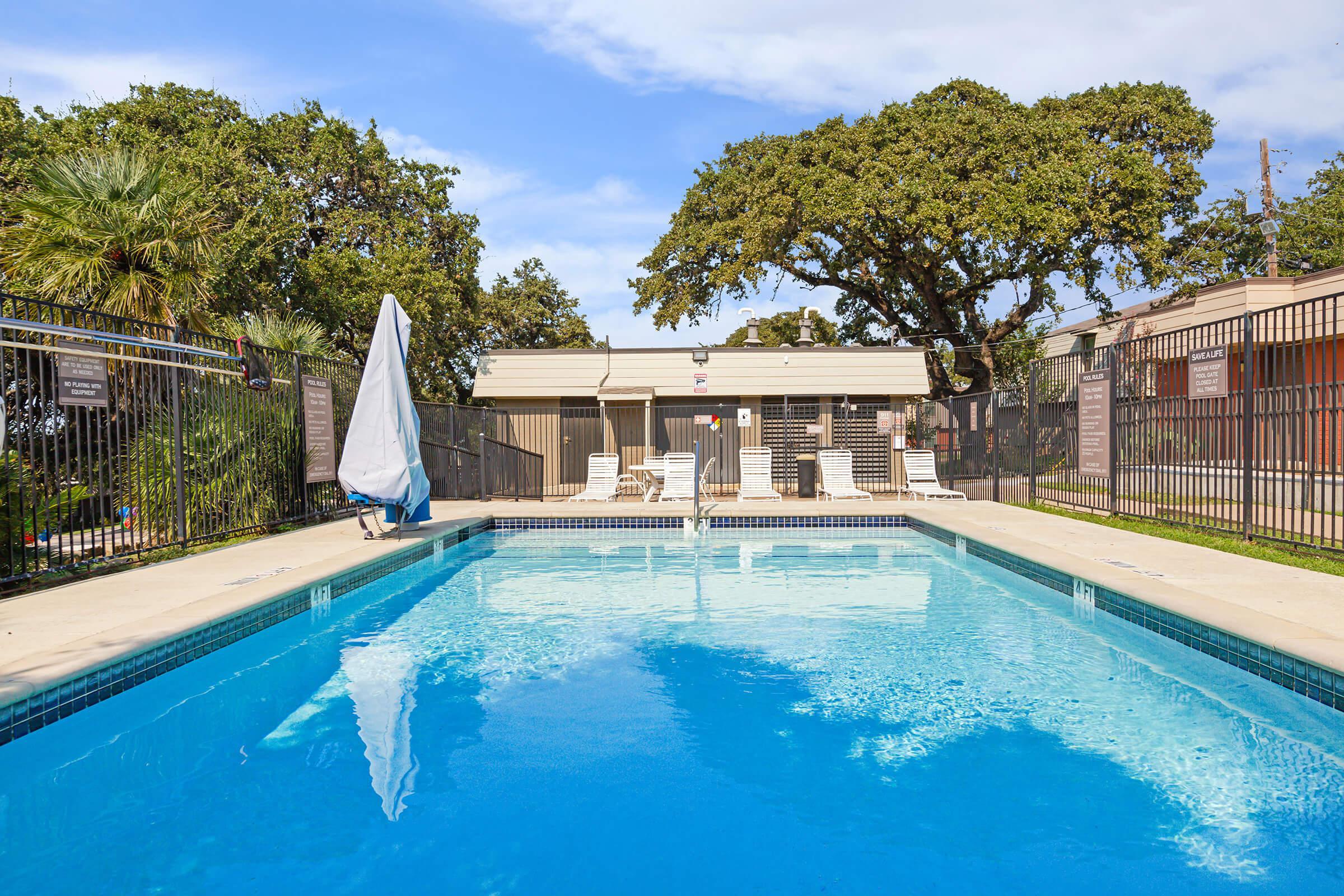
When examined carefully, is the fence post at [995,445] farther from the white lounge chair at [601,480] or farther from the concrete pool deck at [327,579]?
the white lounge chair at [601,480]

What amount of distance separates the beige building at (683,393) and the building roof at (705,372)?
2 centimetres

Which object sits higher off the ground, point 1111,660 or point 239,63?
point 239,63

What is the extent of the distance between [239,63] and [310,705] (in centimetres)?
1821

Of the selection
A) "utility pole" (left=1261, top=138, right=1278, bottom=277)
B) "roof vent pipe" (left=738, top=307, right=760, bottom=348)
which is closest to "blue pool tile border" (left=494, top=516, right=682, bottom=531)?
"roof vent pipe" (left=738, top=307, right=760, bottom=348)

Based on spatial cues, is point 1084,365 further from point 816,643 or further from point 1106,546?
point 816,643

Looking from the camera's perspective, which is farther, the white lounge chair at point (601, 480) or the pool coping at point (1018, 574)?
the white lounge chair at point (601, 480)

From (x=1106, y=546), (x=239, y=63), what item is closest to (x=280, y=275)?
(x=239, y=63)

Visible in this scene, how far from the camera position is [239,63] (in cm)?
1762

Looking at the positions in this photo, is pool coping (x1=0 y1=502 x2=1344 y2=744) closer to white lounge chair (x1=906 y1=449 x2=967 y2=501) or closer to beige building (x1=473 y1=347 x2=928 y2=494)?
white lounge chair (x1=906 y1=449 x2=967 y2=501)

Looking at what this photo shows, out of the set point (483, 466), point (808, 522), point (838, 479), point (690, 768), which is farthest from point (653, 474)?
point (690, 768)

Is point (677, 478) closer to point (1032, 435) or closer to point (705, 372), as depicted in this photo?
point (705, 372)

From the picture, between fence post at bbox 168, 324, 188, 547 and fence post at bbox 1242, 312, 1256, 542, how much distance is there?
9447 millimetres

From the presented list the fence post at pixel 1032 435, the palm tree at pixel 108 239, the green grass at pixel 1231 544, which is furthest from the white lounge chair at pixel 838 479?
the palm tree at pixel 108 239

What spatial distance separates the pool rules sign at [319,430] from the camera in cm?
950
